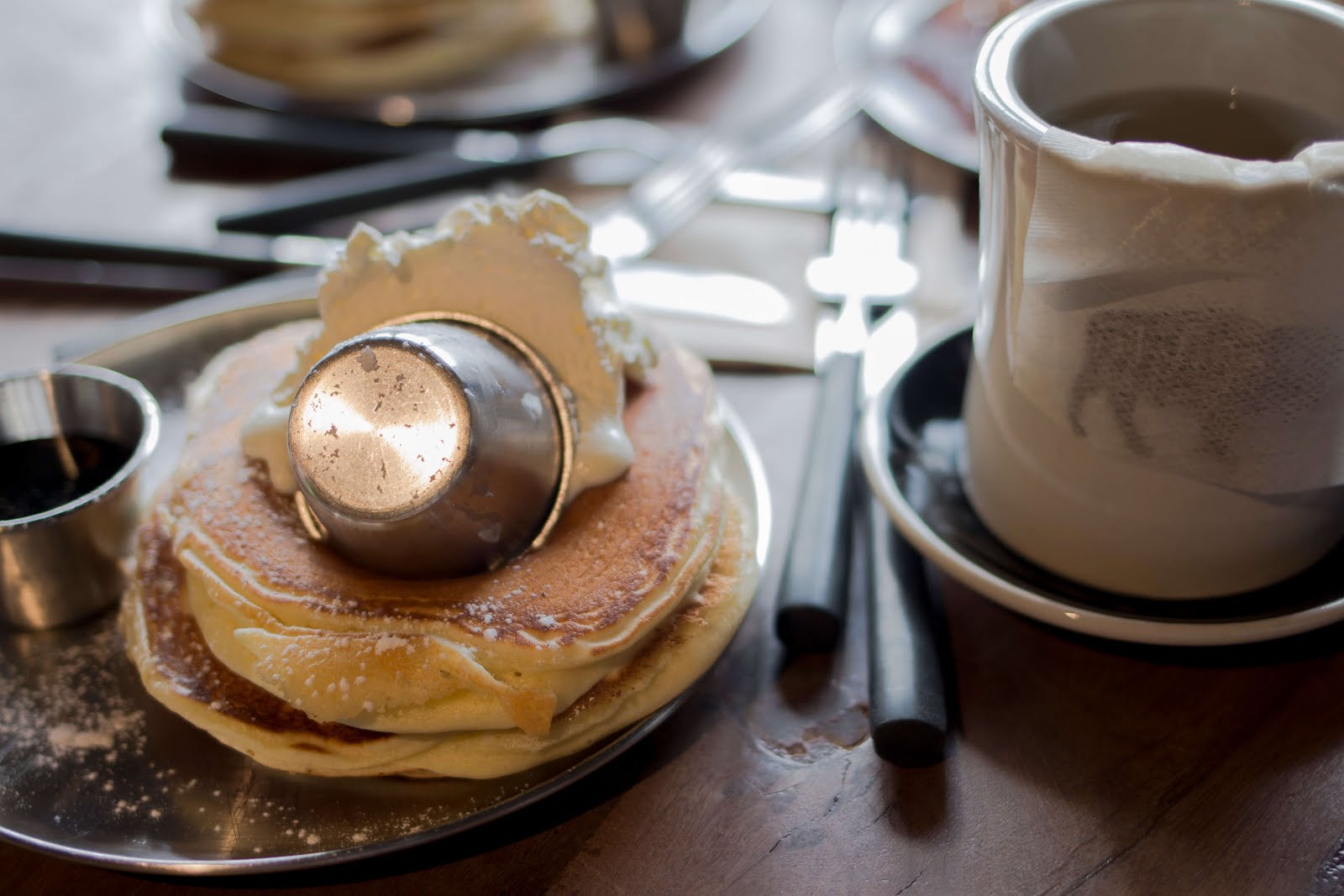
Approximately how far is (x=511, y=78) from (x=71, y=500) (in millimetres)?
859

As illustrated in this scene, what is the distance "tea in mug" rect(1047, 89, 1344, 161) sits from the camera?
2.26ft

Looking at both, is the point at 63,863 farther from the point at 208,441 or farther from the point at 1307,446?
the point at 1307,446

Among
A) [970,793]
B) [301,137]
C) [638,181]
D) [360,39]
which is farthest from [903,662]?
[360,39]

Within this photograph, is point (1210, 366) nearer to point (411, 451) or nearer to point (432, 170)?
point (411, 451)

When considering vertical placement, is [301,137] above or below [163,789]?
above

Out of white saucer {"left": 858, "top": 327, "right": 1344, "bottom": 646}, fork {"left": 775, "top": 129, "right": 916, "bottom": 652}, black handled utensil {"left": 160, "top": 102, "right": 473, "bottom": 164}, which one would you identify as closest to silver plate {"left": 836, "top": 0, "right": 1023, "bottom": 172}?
fork {"left": 775, "top": 129, "right": 916, "bottom": 652}

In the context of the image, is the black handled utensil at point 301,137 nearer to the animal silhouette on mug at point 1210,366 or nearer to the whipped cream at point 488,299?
the whipped cream at point 488,299

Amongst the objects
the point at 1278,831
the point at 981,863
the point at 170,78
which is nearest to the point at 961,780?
the point at 981,863

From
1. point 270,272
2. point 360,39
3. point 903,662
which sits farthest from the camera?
A: point 360,39

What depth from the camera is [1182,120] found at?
27.8 inches

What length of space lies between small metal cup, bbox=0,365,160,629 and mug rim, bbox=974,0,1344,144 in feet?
1.95

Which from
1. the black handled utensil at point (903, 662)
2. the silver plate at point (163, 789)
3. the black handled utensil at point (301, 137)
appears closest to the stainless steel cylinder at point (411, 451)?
the silver plate at point (163, 789)

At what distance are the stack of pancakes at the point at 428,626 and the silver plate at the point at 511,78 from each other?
74cm

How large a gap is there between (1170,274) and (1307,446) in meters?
0.14
